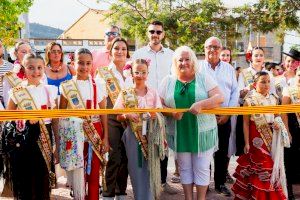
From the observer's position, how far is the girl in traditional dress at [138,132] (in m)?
4.31

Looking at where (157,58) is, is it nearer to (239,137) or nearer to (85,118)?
(239,137)

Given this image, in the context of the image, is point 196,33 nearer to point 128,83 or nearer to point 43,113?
point 128,83

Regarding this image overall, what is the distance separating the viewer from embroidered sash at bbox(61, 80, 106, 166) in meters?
4.19

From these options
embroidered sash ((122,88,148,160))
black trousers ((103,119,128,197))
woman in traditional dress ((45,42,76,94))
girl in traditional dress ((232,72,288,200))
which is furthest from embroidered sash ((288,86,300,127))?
woman in traditional dress ((45,42,76,94))

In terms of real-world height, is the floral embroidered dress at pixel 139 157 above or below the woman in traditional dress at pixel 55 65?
below

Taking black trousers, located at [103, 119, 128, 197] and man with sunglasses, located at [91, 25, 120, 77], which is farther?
man with sunglasses, located at [91, 25, 120, 77]

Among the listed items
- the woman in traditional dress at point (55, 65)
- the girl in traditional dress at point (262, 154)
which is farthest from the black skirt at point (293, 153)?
the woman in traditional dress at point (55, 65)

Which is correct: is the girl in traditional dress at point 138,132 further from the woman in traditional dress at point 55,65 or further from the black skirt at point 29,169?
the woman in traditional dress at point 55,65

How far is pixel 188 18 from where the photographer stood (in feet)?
63.8

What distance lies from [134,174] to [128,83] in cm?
106

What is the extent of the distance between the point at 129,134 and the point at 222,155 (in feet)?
5.39

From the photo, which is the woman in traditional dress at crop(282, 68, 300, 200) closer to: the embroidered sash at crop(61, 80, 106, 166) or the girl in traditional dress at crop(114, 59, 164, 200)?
the girl in traditional dress at crop(114, 59, 164, 200)

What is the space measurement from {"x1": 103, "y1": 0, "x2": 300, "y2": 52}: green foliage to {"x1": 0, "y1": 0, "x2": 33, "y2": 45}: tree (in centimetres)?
423

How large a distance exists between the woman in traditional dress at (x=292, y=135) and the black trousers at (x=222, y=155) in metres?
0.72
